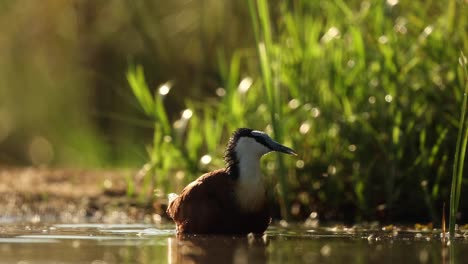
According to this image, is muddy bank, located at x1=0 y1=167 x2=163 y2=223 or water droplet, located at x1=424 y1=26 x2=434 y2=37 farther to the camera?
muddy bank, located at x1=0 y1=167 x2=163 y2=223

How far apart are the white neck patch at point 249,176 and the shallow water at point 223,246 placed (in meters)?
0.29

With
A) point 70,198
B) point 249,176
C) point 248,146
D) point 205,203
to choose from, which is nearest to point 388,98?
point 248,146

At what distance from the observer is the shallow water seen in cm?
693

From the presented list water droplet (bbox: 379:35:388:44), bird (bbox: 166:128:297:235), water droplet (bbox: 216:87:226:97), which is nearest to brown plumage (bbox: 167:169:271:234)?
bird (bbox: 166:128:297:235)

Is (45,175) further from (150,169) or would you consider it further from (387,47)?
(387,47)

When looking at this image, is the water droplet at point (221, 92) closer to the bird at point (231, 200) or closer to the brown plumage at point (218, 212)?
the bird at point (231, 200)

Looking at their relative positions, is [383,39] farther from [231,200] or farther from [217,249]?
[217,249]

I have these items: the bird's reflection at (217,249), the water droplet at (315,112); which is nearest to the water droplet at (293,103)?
the water droplet at (315,112)

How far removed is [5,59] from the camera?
1652 cm

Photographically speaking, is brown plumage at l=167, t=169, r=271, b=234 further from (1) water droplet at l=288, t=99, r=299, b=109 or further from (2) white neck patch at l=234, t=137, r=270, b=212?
(1) water droplet at l=288, t=99, r=299, b=109

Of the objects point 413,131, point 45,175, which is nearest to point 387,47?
point 413,131

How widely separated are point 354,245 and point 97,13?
8851 millimetres

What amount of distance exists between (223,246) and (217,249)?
210 millimetres

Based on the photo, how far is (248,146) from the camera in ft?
29.2
